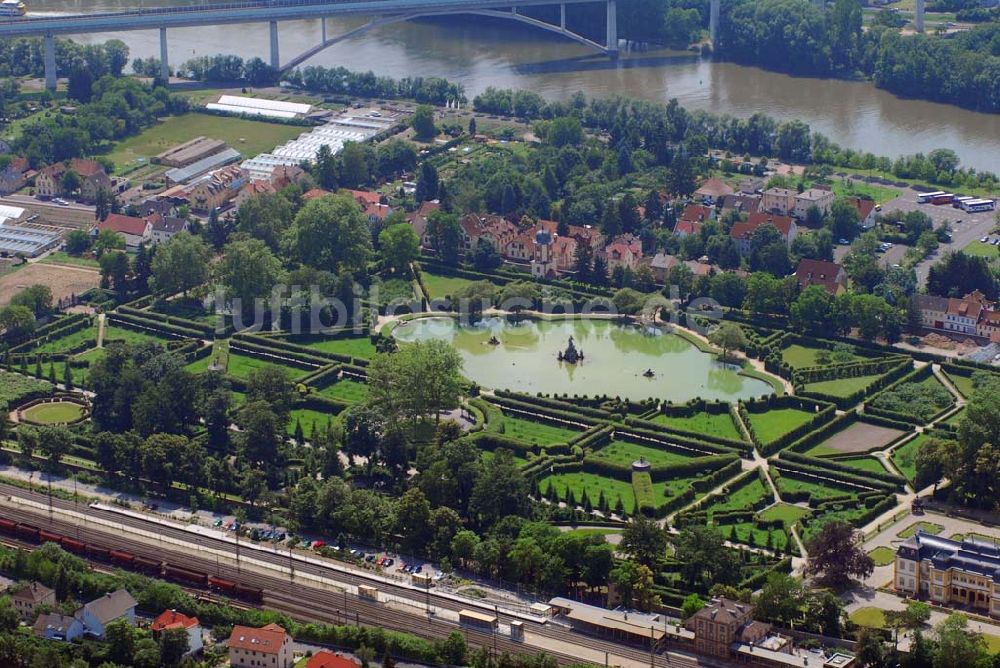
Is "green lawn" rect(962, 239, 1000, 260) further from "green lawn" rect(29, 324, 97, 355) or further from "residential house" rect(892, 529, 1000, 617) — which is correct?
"green lawn" rect(29, 324, 97, 355)

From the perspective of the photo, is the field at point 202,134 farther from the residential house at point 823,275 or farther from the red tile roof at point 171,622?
the red tile roof at point 171,622

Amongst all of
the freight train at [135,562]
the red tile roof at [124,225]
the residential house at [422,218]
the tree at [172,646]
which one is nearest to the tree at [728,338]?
the residential house at [422,218]

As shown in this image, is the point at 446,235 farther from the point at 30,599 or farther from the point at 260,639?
the point at 260,639

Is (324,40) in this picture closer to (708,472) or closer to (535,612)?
(708,472)

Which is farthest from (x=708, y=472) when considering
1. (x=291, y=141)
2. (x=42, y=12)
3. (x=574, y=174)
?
(x=42, y=12)

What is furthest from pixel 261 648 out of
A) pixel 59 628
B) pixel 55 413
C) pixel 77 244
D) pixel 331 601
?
pixel 77 244

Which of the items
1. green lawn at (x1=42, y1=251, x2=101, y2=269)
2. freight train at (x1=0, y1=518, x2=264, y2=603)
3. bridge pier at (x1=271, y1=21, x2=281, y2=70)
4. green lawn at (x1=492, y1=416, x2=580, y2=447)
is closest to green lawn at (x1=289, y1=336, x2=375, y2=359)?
green lawn at (x1=492, y1=416, x2=580, y2=447)
